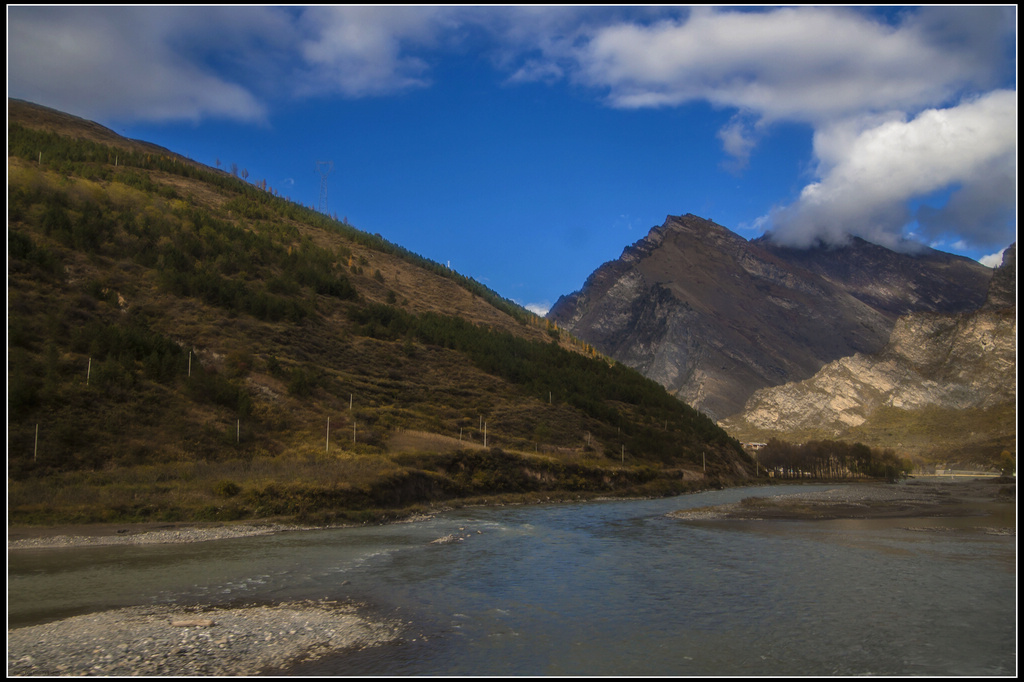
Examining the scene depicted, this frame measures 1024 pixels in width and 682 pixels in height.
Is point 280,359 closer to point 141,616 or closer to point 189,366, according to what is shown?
point 189,366

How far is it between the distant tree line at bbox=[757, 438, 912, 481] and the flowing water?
11714 cm

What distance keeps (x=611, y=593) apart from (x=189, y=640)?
40.4 feet

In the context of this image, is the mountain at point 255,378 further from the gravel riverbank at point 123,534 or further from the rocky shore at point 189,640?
the rocky shore at point 189,640

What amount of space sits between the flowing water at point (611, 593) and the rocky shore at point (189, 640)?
3.14ft

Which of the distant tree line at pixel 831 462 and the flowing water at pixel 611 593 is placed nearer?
the flowing water at pixel 611 593

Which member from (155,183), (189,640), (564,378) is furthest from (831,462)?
(189,640)

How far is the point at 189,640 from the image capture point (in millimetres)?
15242

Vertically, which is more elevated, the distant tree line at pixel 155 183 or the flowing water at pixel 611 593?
the distant tree line at pixel 155 183

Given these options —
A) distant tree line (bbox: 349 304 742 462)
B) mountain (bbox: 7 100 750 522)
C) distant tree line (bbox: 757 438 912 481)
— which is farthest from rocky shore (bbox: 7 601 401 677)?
distant tree line (bbox: 757 438 912 481)

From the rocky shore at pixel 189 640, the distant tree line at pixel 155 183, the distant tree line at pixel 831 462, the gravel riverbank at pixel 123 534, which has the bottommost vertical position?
the distant tree line at pixel 831 462

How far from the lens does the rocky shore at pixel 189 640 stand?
13633 millimetres

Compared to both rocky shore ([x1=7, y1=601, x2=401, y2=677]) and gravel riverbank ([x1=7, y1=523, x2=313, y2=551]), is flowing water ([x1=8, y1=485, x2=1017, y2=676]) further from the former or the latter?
gravel riverbank ([x1=7, y1=523, x2=313, y2=551])

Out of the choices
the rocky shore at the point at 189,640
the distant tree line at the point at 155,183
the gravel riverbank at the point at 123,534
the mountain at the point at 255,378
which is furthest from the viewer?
the distant tree line at the point at 155,183

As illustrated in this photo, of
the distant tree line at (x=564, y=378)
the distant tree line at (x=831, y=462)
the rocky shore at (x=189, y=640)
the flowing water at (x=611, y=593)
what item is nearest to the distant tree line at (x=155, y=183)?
the distant tree line at (x=564, y=378)
